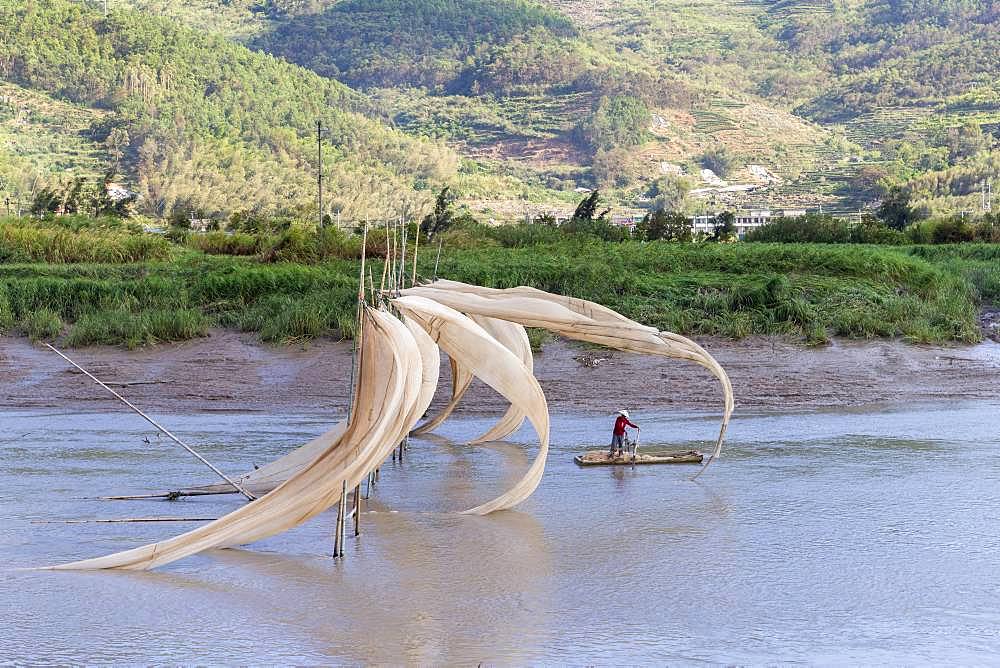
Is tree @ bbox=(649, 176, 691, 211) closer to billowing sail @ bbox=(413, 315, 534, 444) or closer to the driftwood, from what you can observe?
billowing sail @ bbox=(413, 315, 534, 444)

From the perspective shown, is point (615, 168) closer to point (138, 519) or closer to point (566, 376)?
point (566, 376)

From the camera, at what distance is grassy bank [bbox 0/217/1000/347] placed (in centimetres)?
1692

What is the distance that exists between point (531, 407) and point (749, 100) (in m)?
132

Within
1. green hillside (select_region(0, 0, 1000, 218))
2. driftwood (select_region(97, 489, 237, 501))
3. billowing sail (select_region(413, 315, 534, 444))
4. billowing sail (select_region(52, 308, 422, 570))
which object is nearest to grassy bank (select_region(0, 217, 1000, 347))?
billowing sail (select_region(413, 315, 534, 444))

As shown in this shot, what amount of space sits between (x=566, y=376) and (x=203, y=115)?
3480 inches

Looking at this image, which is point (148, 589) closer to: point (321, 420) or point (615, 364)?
point (321, 420)

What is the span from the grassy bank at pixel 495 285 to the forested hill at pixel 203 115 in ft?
177

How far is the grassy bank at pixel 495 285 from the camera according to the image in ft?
55.5

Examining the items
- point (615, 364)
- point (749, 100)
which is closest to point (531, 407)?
point (615, 364)

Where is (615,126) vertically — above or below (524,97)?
below

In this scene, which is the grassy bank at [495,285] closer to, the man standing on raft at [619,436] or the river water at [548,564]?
the river water at [548,564]

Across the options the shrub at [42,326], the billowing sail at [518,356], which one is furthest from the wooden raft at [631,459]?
the shrub at [42,326]

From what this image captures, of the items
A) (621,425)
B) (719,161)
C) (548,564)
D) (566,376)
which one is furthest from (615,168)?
(548,564)

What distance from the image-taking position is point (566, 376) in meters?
15.2
